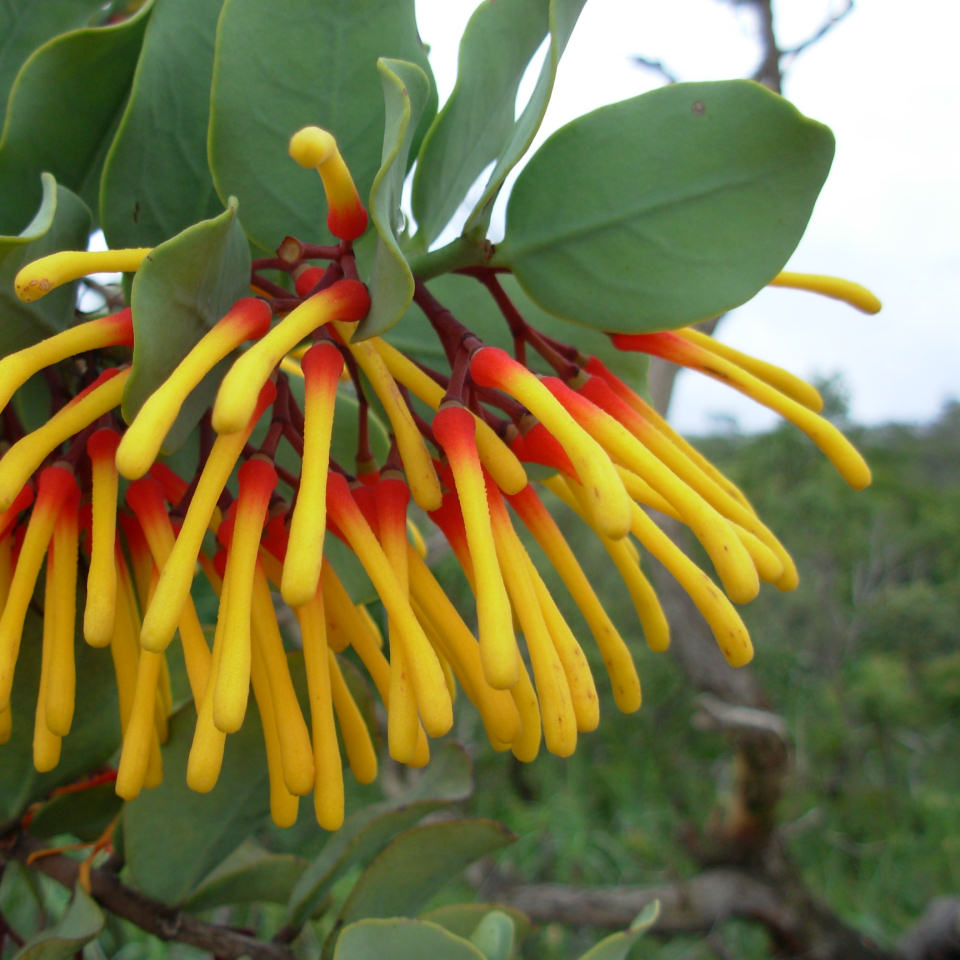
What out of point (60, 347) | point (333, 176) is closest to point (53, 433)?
point (60, 347)

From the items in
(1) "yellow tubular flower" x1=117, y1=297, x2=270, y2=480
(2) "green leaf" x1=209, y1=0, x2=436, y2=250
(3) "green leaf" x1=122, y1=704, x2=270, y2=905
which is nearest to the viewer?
(1) "yellow tubular flower" x1=117, y1=297, x2=270, y2=480

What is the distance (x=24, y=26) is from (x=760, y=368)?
0.46m

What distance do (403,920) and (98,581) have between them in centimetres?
20

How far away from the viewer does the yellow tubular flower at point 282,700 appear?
1.09ft

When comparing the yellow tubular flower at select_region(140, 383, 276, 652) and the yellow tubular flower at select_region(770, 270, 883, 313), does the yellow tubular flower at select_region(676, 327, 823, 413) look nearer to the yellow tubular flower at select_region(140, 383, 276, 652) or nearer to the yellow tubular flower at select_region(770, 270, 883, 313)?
the yellow tubular flower at select_region(770, 270, 883, 313)

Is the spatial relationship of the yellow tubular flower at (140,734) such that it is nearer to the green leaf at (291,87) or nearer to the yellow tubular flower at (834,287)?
the green leaf at (291,87)

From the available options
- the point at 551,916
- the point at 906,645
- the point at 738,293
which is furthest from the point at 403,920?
the point at 906,645

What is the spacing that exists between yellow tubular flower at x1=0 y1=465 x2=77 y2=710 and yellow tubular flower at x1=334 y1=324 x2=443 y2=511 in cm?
13

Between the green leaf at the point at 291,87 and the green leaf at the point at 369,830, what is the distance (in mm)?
341

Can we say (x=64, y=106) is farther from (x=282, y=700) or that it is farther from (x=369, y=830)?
(x=369, y=830)

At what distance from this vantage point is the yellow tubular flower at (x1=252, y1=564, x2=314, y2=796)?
0.33 m

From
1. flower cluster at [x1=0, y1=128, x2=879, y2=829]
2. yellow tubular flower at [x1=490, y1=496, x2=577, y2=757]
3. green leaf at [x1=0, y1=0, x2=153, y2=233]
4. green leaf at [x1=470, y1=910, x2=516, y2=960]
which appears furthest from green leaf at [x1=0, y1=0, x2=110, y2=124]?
green leaf at [x1=470, y1=910, x2=516, y2=960]

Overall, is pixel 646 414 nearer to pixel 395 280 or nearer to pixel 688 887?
pixel 395 280

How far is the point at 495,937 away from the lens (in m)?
0.48
